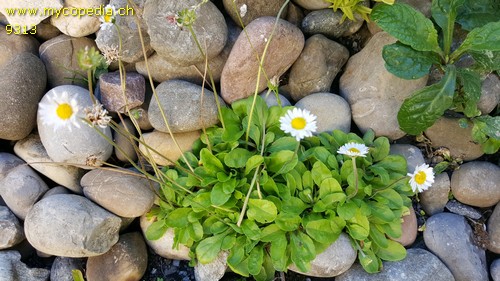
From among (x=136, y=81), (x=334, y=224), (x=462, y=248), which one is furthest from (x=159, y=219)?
(x=462, y=248)

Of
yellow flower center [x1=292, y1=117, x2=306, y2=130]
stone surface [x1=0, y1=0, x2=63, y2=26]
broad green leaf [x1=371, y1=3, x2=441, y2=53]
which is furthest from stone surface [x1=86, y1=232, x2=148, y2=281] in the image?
broad green leaf [x1=371, y1=3, x2=441, y2=53]

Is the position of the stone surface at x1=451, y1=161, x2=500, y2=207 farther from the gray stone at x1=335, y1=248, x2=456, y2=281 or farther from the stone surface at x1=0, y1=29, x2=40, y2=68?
the stone surface at x1=0, y1=29, x2=40, y2=68

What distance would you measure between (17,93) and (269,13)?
4.75 feet

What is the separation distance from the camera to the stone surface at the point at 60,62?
272 centimetres

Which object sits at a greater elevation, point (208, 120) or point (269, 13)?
point (269, 13)

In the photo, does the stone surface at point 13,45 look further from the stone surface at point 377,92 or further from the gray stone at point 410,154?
the gray stone at point 410,154

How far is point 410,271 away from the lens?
2.42m

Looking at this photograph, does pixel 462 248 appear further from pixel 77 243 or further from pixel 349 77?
pixel 77 243

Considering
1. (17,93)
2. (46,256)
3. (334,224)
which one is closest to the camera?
(334,224)

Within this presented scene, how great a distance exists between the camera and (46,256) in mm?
2621

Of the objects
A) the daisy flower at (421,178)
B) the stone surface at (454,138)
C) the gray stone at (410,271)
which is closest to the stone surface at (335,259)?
the gray stone at (410,271)

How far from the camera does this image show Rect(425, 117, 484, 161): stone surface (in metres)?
2.66

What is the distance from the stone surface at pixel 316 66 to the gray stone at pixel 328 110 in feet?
0.29

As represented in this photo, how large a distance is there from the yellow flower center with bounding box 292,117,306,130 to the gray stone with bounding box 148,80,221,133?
66cm
